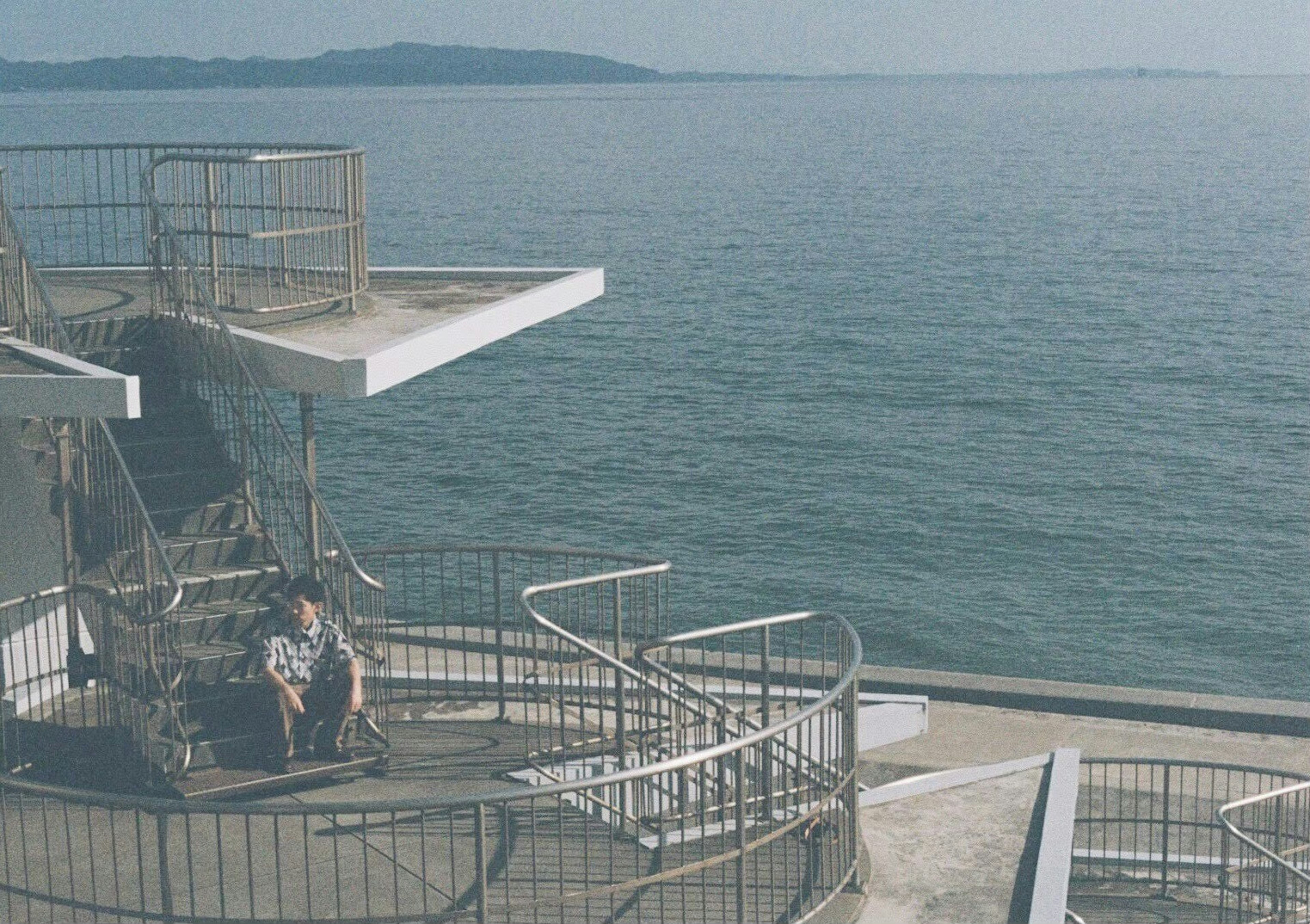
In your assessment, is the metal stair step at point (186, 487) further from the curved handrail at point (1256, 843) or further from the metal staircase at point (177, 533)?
the curved handrail at point (1256, 843)

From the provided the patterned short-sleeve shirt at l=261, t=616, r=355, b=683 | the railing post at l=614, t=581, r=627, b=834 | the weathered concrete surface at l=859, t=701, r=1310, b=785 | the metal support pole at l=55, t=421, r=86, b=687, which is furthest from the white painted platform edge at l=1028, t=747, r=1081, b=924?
the metal support pole at l=55, t=421, r=86, b=687

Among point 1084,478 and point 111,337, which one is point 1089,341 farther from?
point 111,337

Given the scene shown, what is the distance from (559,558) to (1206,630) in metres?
10.9

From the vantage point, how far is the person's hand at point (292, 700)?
11727 millimetres

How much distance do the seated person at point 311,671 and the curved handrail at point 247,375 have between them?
0.42 meters

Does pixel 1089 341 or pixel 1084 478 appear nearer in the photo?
pixel 1084 478

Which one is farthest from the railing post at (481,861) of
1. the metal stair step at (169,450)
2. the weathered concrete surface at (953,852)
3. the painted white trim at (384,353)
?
the metal stair step at (169,450)

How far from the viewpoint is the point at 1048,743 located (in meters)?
17.9

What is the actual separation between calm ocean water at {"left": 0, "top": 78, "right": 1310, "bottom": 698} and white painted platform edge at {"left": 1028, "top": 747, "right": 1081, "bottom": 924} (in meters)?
14.9

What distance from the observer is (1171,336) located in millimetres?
54406

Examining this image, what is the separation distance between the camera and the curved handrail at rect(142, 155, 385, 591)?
12469mm

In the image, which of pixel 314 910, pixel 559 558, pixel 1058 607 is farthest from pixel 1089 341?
pixel 314 910

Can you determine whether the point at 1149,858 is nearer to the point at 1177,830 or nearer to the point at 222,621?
the point at 1177,830

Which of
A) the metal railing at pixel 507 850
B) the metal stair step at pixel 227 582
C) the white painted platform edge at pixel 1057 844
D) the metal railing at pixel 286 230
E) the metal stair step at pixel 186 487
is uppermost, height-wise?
the metal railing at pixel 286 230
